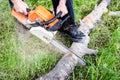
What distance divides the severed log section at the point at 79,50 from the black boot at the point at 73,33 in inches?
2.3

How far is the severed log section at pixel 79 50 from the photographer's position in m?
2.84

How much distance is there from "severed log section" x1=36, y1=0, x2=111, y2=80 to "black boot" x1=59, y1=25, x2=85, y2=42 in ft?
0.20

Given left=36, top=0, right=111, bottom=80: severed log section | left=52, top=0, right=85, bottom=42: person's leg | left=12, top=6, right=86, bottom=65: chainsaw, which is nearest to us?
left=36, top=0, right=111, bottom=80: severed log section

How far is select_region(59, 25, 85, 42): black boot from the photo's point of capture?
337cm

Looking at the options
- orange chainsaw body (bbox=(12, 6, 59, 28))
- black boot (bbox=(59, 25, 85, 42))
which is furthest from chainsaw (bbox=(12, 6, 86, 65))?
black boot (bbox=(59, 25, 85, 42))

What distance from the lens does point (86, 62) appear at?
121 inches

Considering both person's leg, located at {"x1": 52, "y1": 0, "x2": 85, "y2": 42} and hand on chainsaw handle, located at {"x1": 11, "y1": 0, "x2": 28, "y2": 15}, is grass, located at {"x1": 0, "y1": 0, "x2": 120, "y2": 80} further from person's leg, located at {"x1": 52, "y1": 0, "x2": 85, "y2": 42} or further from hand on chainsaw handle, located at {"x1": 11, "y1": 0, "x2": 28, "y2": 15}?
hand on chainsaw handle, located at {"x1": 11, "y1": 0, "x2": 28, "y2": 15}

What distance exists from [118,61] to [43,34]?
34.6 inches

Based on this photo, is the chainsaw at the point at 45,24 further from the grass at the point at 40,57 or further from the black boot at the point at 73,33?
the black boot at the point at 73,33

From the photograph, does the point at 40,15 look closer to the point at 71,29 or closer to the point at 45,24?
the point at 45,24

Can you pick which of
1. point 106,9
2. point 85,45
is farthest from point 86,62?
point 106,9

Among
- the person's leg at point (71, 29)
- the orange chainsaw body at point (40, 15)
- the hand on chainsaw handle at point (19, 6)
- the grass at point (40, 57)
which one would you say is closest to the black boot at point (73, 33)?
the person's leg at point (71, 29)

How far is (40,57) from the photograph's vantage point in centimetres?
311

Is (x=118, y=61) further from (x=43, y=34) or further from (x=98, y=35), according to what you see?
(x=43, y=34)
